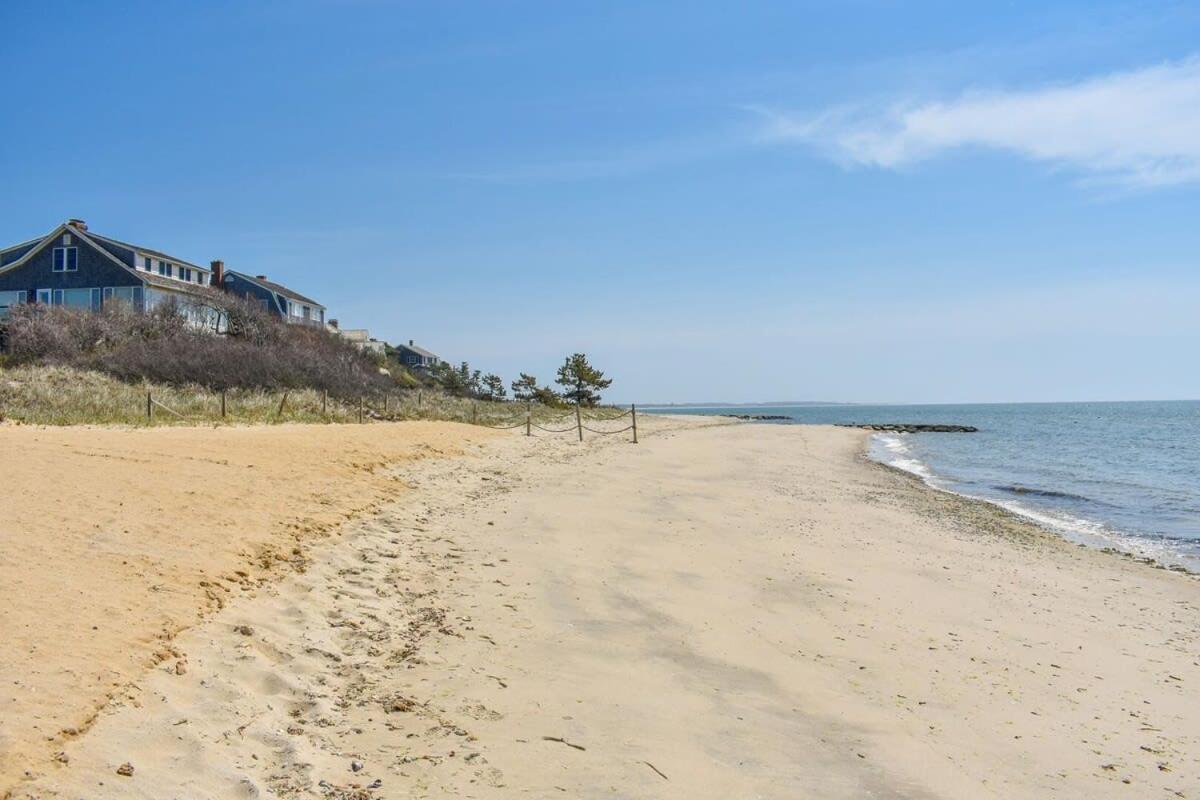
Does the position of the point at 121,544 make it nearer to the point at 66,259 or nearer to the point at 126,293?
the point at 126,293

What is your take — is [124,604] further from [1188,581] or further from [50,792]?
[1188,581]

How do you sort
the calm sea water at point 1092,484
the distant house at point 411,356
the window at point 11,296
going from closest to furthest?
the calm sea water at point 1092,484 → the window at point 11,296 → the distant house at point 411,356

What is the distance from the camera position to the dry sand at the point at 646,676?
4031 mm

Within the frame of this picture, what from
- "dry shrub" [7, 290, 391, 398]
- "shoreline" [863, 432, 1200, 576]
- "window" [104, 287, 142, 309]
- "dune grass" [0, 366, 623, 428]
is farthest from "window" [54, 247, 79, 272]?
"shoreline" [863, 432, 1200, 576]

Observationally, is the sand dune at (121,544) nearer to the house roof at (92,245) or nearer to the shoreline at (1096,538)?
the shoreline at (1096,538)

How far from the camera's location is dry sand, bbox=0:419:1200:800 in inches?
159

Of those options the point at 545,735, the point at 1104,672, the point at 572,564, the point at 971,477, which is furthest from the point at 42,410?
the point at 971,477

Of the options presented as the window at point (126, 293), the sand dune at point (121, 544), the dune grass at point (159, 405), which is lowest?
the sand dune at point (121, 544)

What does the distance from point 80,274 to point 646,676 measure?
1812 inches

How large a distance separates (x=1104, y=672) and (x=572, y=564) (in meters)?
4.90

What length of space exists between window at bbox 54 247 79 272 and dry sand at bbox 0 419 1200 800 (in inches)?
1592

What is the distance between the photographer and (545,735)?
4.53 metres

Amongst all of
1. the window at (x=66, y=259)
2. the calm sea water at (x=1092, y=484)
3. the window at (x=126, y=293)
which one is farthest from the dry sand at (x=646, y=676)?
the window at (x=66, y=259)

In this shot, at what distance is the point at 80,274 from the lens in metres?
41.5
